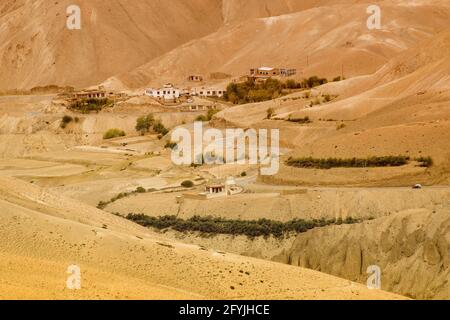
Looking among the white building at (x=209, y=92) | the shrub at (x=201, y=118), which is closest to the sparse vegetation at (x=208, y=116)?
the shrub at (x=201, y=118)

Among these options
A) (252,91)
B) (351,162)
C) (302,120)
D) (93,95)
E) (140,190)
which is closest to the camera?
(351,162)

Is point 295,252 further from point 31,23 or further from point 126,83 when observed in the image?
point 31,23

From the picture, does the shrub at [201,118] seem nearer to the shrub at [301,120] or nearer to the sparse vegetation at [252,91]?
the sparse vegetation at [252,91]

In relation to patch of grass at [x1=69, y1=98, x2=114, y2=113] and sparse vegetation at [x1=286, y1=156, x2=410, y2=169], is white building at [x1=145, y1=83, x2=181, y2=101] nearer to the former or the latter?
patch of grass at [x1=69, y1=98, x2=114, y2=113]

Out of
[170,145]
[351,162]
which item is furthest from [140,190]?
[170,145]

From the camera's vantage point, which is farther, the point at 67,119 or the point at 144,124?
the point at 67,119

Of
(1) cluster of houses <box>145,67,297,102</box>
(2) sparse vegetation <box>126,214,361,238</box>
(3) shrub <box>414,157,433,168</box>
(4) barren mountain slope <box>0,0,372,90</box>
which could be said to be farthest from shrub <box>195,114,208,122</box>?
(4) barren mountain slope <box>0,0,372,90</box>

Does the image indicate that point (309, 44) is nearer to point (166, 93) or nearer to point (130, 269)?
point (166, 93)

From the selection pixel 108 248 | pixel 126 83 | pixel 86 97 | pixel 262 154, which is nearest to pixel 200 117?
pixel 86 97
